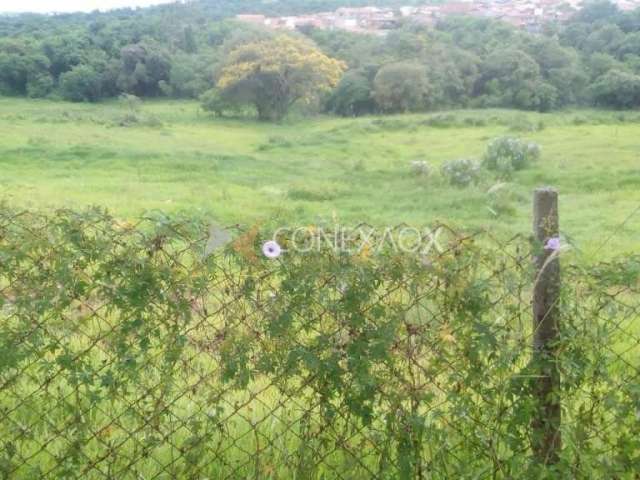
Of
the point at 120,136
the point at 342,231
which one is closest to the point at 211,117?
the point at 120,136

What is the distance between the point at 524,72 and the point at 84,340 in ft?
118

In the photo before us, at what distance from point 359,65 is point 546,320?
3857 centimetres

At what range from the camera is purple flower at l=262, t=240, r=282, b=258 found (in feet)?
7.77

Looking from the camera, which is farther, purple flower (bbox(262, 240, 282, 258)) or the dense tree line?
the dense tree line

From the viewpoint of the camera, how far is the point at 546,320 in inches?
95.5

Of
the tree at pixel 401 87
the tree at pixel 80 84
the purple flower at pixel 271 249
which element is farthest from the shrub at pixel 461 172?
the tree at pixel 80 84

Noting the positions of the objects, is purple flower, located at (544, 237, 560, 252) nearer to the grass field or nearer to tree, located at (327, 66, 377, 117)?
the grass field

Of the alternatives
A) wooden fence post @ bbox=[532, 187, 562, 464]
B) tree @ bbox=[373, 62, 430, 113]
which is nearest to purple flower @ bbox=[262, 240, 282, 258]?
wooden fence post @ bbox=[532, 187, 562, 464]

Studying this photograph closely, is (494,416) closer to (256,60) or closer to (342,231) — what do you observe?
(342,231)

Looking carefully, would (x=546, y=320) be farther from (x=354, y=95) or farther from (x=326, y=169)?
(x=354, y=95)

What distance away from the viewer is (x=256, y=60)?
113 feet

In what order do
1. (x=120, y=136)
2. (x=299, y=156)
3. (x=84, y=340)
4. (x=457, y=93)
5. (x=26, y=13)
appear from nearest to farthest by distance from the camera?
(x=84, y=340) < (x=299, y=156) < (x=120, y=136) < (x=457, y=93) < (x=26, y=13)

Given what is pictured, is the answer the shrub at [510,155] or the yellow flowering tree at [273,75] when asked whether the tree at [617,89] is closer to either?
the yellow flowering tree at [273,75]

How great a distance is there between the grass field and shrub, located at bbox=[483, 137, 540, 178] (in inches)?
13.3
